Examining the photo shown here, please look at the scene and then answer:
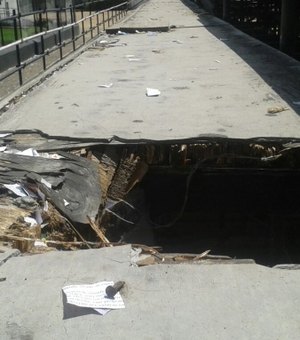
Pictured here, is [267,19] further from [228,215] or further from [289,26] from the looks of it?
[228,215]

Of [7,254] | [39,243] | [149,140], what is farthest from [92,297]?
[149,140]

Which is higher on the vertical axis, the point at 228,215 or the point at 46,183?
the point at 46,183

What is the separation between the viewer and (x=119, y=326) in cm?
275

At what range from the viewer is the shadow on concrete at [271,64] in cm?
797

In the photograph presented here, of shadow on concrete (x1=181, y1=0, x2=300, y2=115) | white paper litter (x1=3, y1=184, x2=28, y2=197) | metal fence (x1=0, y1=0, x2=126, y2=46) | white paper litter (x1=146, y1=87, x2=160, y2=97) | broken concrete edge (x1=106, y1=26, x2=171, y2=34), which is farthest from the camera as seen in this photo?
broken concrete edge (x1=106, y1=26, x2=171, y2=34)

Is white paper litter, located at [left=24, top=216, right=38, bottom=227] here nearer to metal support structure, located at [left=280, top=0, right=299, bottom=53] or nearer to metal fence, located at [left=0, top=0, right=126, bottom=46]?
metal fence, located at [left=0, top=0, right=126, bottom=46]

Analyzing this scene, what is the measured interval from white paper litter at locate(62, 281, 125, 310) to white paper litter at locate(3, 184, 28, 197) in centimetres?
141

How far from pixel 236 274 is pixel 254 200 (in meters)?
3.19

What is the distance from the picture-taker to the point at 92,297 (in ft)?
9.84

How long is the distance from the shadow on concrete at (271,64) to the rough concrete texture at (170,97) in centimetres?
2

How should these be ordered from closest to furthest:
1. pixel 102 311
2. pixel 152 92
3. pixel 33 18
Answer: pixel 102 311, pixel 152 92, pixel 33 18

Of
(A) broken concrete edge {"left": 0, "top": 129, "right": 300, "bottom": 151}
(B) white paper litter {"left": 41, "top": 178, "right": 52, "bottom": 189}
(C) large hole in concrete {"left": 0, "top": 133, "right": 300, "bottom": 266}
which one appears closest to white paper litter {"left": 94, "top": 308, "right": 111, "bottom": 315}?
(C) large hole in concrete {"left": 0, "top": 133, "right": 300, "bottom": 266}

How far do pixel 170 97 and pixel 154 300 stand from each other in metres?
5.34

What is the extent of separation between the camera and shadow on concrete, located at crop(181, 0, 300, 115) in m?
7.97
